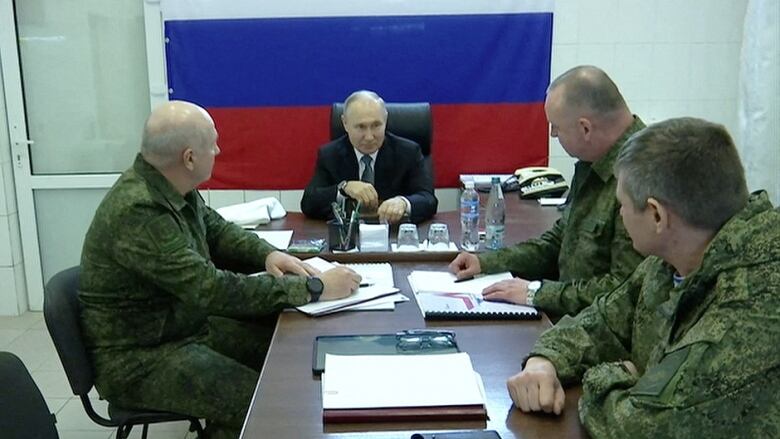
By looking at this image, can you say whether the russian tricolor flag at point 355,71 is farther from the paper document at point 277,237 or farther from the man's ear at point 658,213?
the man's ear at point 658,213

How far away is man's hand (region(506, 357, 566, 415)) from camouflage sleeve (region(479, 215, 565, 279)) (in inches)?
33.3

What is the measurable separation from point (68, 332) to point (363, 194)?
1.26 meters

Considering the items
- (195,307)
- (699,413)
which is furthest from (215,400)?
(699,413)

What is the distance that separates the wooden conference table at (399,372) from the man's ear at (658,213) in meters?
0.40

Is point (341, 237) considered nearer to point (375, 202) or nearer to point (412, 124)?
point (375, 202)

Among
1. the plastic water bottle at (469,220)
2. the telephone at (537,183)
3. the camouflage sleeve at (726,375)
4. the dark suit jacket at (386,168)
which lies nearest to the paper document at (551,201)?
the telephone at (537,183)

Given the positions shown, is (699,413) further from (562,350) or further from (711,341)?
(562,350)

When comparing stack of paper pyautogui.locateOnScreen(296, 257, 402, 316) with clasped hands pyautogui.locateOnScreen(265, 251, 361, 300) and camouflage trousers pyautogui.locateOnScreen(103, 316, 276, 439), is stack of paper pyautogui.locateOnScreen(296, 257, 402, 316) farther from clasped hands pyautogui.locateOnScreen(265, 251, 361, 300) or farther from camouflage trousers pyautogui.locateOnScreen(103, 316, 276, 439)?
camouflage trousers pyautogui.locateOnScreen(103, 316, 276, 439)

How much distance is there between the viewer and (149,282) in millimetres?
2170

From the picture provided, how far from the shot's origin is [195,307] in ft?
7.31

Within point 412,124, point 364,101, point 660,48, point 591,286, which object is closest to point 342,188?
point 364,101

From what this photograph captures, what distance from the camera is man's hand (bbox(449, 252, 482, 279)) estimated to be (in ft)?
7.45

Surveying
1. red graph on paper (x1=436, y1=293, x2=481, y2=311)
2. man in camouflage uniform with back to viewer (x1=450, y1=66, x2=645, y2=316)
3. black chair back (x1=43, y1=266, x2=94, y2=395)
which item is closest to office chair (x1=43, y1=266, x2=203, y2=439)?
black chair back (x1=43, y1=266, x2=94, y2=395)

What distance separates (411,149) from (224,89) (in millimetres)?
1226
